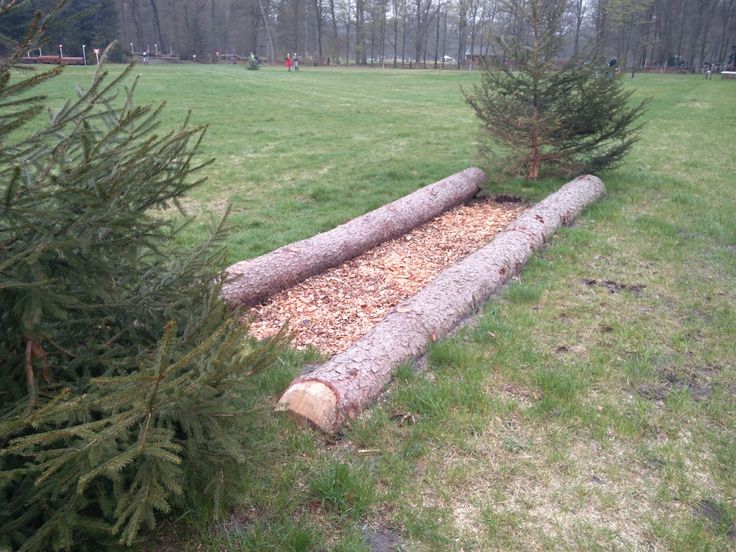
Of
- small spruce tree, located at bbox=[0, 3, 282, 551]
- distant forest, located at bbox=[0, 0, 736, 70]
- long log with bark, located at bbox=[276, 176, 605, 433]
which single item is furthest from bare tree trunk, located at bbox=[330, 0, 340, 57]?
small spruce tree, located at bbox=[0, 3, 282, 551]

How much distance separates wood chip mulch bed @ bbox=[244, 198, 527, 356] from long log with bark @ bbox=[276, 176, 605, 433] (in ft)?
1.44

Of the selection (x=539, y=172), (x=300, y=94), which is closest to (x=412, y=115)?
(x=300, y=94)

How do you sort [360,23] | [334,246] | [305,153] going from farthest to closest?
1. [360,23]
2. [305,153]
3. [334,246]

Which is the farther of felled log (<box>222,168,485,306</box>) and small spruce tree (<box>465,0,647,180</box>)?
small spruce tree (<box>465,0,647,180</box>)

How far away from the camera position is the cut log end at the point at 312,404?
11.4 ft

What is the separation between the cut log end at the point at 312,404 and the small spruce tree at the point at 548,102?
6.92 meters

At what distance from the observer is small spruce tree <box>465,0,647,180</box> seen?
8906mm

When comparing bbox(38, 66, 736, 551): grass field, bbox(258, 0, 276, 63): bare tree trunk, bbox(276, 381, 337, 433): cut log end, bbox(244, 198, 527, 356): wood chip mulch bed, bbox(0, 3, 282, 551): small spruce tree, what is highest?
bbox(258, 0, 276, 63): bare tree trunk

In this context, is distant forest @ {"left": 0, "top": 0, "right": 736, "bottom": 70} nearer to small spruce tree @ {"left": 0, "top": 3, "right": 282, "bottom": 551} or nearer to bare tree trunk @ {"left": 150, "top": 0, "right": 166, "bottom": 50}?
bare tree trunk @ {"left": 150, "top": 0, "right": 166, "bottom": 50}

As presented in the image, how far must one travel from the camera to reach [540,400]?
3.84m

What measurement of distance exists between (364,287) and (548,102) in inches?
205

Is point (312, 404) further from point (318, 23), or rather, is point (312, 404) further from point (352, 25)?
point (352, 25)

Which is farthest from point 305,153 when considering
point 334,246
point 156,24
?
point 156,24

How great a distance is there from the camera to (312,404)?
3.51 m
